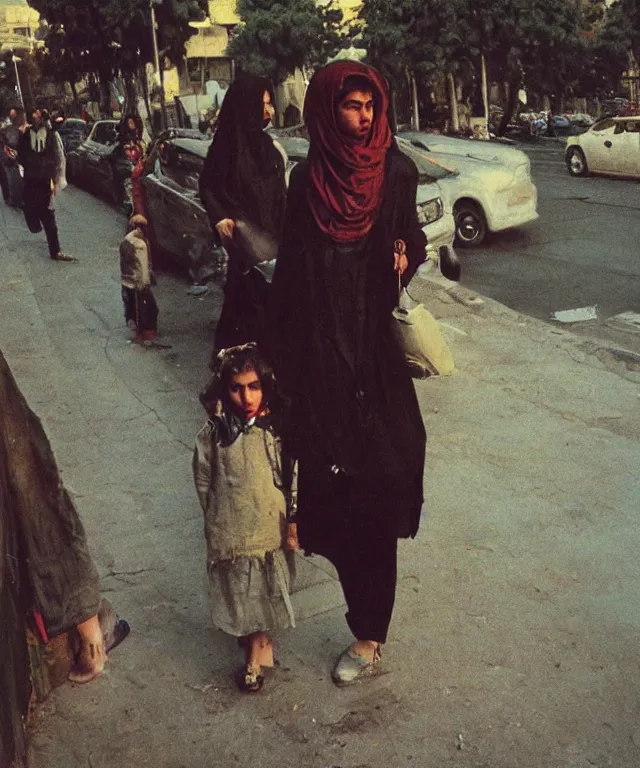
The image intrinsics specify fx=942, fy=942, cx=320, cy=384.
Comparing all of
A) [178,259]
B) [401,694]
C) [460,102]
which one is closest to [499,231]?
[178,259]

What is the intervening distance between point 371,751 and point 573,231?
11.7 meters

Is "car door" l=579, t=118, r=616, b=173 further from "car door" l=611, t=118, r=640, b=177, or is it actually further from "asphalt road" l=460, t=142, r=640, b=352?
"asphalt road" l=460, t=142, r=640, b=352

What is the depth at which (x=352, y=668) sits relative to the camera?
3.36m

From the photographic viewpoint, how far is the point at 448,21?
34.5 m

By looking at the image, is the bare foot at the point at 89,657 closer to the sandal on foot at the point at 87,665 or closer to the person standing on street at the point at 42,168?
the sandal on foot at the point at 87,665

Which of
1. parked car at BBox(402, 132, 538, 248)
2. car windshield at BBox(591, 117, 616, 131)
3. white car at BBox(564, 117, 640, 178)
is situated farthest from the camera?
car windshield at BBox(591, 117, 616, 131)

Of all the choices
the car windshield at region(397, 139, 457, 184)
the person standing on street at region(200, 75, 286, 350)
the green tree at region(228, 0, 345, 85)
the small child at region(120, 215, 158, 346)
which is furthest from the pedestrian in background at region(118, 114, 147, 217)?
the green tree at region(228, 0, 345, 85)

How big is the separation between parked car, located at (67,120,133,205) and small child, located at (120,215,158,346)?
8208 mm

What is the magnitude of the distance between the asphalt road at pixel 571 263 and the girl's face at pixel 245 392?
5.46 metres

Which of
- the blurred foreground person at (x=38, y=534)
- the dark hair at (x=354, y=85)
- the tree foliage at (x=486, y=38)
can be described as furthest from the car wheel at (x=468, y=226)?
the tree foliage at (x=486, y=38)

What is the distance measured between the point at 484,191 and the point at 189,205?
13.8 ft

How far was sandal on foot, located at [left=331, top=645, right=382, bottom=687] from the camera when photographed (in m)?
3.35

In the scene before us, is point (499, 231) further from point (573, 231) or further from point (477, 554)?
point (477, 554)

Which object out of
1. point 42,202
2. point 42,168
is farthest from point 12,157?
point 42,202
